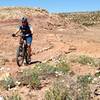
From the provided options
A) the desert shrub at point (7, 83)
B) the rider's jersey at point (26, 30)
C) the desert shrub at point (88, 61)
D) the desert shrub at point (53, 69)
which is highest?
the rider's jersey at point (26, 30)

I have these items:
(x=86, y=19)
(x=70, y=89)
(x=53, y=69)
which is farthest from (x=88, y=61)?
(x=86, y=19)

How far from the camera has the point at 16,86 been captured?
11648 mm

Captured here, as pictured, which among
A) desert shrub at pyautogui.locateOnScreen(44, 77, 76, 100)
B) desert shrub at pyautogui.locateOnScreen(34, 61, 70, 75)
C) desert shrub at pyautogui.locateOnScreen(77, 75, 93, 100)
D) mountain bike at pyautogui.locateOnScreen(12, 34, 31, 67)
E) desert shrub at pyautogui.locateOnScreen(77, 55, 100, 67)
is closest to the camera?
desert shrub at pyautogui.locateOnScreen(77, 75, 93, 100)

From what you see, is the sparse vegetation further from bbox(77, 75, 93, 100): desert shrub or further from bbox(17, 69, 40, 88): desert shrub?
bbox(77, 75, 93, 100): desert shrub

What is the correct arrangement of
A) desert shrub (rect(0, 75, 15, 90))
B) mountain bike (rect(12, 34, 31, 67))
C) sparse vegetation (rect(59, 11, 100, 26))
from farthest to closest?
1. sparse vegetation (rect(59, 11, 100, 26))
2. mountain bike (rect(12, 34, 31, 67))
3. desert shrub (rect(0, 75, 15, 90))

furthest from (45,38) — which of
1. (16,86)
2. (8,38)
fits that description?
(16,86)

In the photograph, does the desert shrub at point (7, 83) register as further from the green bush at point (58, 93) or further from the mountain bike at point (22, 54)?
the mountain bike at point (22, 54)

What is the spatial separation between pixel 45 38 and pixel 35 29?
3707 millimetres

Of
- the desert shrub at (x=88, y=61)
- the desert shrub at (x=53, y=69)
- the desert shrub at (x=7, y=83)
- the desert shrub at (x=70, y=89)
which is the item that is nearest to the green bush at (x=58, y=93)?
the desert shrub at (x=70, y=89)

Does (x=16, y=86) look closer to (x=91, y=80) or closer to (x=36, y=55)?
(x=91, y=80)

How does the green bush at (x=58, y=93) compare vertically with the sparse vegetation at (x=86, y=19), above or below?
above

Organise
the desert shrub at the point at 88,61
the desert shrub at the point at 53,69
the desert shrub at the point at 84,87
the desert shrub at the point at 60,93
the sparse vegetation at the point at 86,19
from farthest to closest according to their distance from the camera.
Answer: the sparse vegetation at the point at 86,19 < the desert shrub at the point at 88,61 < the desert shrub at the point at 53,69 < the desert shrub at the point at 60,93 < the desert shrub at the point at 84,87

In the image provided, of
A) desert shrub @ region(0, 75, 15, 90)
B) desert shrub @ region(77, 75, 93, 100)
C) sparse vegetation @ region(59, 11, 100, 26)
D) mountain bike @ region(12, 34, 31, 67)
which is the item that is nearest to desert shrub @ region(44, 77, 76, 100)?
desert shrub @ region(77, 75, 93, 100)

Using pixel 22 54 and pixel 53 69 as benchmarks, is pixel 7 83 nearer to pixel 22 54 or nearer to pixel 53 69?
pixel 53 69
